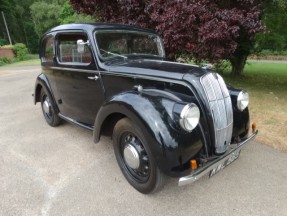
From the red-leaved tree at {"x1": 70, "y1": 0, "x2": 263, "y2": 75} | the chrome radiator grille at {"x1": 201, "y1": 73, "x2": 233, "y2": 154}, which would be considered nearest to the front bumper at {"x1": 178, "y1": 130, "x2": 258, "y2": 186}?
the chrome radiator grille at {"x1": 201, "y1": 73, "x2": 233, "y2": 154}

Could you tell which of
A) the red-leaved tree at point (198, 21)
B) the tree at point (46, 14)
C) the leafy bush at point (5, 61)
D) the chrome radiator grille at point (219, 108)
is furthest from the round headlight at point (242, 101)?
the tree at point (46, 14)

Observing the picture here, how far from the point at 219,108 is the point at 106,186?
1.59 meters

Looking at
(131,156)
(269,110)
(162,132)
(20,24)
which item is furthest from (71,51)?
(20,24)

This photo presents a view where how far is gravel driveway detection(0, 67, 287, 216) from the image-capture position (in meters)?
2.63

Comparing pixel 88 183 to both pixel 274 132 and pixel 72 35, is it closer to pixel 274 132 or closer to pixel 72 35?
pixel 72 35

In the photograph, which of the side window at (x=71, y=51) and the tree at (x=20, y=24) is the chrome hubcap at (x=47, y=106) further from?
the tree at (x=20, y=24)

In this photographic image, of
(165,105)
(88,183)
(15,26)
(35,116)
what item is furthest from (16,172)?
(15,26)

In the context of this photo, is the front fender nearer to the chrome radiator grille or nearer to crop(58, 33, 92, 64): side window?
the chrome radiator grille

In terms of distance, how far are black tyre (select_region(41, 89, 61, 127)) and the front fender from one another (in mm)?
2460

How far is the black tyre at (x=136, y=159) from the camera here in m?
2.64

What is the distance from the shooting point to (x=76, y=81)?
3842mm

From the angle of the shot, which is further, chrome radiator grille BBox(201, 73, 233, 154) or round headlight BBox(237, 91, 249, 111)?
round headlight BBox(237, 91, 249, 111)

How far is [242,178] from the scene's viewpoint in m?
3.09

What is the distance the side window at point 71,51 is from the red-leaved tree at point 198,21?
2.57m
